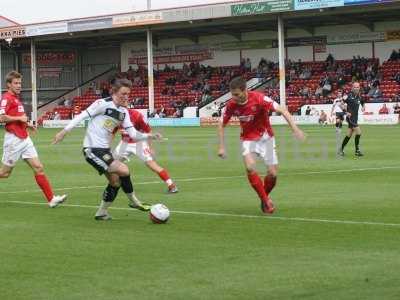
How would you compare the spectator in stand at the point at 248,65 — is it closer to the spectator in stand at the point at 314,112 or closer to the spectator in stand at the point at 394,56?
the spectator in stand at the point at 394,56

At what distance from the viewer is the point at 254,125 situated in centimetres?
1373

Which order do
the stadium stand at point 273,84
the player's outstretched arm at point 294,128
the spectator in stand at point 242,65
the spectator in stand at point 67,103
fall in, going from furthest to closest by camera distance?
the spectator in stand at point 67,103, the spectator in stand at point 242,65, the stadium stand at point 273,84, the player's outstretched arm at point 294,128

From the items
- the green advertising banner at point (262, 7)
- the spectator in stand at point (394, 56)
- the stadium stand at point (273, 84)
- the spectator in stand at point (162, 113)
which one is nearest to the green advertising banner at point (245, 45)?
the stadium stand at point (273, 84)

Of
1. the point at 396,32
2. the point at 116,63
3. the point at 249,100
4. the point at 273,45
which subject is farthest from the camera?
the point at 116,63

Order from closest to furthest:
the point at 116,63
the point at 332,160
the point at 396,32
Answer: the point at 332,160 → the point at 396,32 → the point at 116,63

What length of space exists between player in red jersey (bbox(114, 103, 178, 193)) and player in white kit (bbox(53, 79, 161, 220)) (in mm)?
4221

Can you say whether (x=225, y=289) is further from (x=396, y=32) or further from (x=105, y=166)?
(x=396, y=32)

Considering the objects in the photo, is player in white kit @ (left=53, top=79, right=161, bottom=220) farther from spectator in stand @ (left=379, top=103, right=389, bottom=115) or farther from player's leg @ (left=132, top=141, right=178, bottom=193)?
spectator in stand @ (left=379, top=103, right=389, bottom=115)

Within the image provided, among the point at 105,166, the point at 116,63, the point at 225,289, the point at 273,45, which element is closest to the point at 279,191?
the point at 105,166

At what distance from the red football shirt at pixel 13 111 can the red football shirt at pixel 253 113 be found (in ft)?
11.4

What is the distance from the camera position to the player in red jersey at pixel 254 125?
1333 cm

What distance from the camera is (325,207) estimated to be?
13.8 metres

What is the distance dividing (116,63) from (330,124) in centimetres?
3233

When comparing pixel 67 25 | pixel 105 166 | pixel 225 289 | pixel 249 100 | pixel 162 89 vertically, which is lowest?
pixel 225 289
